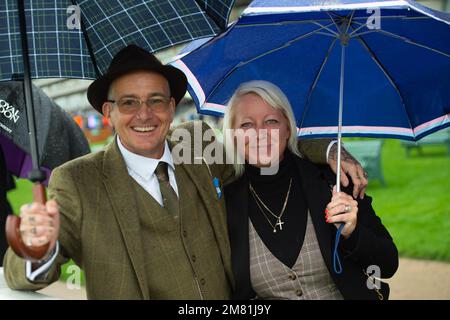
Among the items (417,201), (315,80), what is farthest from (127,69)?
(417,201)

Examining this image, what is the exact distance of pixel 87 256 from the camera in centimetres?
267

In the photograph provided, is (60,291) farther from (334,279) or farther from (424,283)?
(334,279)

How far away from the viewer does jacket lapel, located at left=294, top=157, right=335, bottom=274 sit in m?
3.03

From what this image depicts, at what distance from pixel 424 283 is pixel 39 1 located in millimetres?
5024

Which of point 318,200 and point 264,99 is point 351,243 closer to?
point 318,200

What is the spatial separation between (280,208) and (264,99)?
568mm

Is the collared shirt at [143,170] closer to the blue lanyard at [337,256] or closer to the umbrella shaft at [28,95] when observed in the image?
the umbrella shaft at [28,95]

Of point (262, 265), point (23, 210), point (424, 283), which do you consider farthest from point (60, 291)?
point (23, 210)

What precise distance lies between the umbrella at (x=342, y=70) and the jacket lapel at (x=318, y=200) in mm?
147

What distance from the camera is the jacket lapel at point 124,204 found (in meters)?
2.69

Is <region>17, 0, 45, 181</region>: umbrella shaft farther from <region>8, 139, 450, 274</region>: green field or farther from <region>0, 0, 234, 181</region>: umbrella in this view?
<region>8, 139, 450, 274</region>: green field

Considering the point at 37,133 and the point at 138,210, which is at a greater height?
the point at 37,133

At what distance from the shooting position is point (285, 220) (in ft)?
10.4

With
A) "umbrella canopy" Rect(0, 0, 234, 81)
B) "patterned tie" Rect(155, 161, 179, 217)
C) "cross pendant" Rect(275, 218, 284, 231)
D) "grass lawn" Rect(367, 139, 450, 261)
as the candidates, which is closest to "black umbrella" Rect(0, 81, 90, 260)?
"umbrella canopy" Rect(0, 0, 234, 81)
